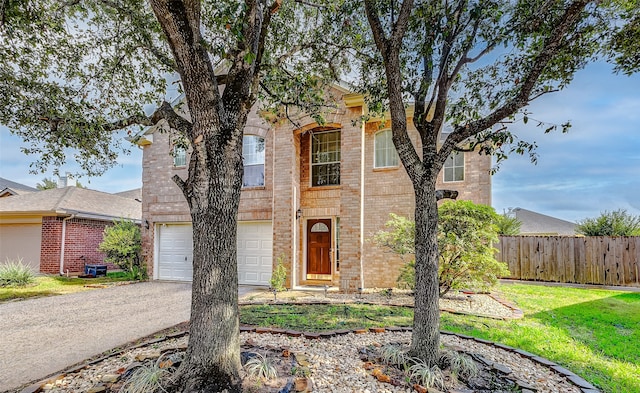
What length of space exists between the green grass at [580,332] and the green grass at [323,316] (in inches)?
40.0

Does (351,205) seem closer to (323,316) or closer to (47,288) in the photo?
(323,316)

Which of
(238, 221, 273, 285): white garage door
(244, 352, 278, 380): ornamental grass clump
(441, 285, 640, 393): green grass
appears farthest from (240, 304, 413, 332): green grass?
(238, 221, 273, 285): white garage door

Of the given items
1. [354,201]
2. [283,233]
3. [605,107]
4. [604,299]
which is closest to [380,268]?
[354,201]

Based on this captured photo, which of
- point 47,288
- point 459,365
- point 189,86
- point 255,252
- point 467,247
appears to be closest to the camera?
point 189,86

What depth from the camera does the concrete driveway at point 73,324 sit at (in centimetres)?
471

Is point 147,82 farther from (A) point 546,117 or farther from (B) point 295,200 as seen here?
(A) point 546,117

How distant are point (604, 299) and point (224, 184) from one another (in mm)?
11352

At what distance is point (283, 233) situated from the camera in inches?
428

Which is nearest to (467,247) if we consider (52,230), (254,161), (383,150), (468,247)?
(468,247)

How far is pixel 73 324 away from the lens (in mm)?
6754

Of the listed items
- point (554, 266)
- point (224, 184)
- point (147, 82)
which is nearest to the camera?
point (224, 184)

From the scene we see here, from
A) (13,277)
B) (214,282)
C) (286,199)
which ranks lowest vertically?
(13,277)

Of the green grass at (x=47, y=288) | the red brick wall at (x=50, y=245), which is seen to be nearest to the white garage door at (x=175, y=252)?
the green grass at (x=47, y=288)

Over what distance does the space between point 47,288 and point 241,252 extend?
657cm
